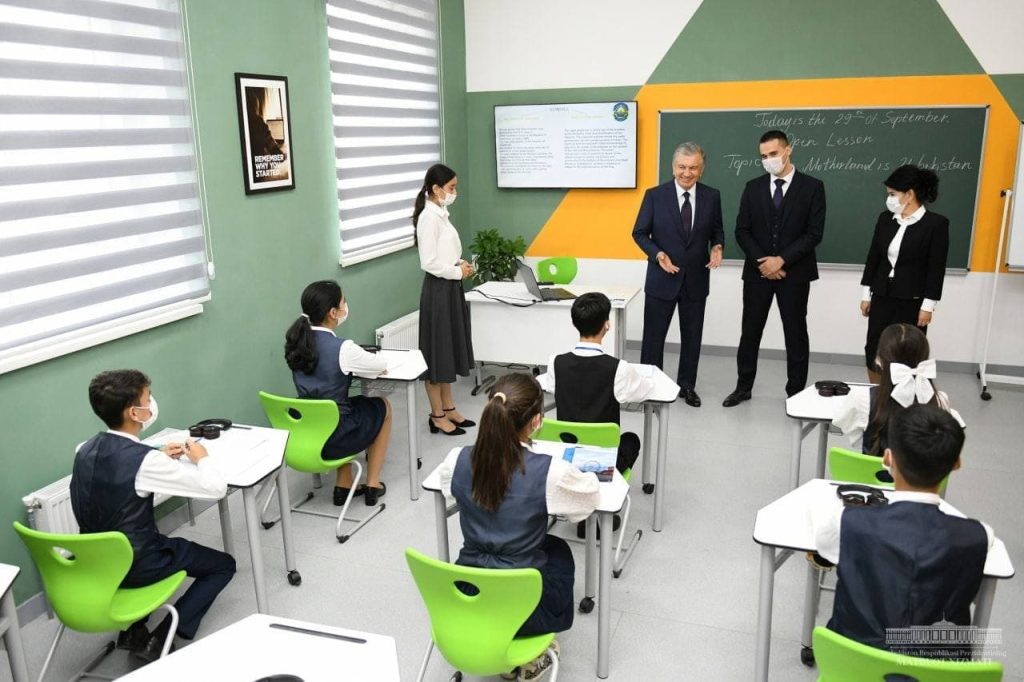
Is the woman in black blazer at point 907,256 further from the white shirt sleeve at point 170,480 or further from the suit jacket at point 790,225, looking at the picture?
the white shirt sleeve at point 170,480

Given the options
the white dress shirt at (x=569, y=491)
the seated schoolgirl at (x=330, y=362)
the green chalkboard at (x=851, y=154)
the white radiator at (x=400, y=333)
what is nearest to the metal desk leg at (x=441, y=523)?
the white dress shirt at (x=569, y=491)

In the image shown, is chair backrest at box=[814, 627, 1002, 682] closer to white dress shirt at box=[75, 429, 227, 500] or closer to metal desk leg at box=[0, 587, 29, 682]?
white dress shirt at box=[75, 429, 227, 500]

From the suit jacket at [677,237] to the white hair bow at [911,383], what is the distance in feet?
9.04

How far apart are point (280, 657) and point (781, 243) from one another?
4462 millimetres

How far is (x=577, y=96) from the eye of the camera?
6.99 m

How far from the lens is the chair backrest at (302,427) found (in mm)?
3801

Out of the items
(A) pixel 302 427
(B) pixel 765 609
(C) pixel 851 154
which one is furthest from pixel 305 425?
(C) pixel 851 154

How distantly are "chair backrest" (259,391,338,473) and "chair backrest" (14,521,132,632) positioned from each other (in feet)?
4.04

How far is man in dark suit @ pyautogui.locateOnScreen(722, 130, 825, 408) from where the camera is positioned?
5352 mm

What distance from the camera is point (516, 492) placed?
98.3 inches

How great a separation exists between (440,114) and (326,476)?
3.52 m

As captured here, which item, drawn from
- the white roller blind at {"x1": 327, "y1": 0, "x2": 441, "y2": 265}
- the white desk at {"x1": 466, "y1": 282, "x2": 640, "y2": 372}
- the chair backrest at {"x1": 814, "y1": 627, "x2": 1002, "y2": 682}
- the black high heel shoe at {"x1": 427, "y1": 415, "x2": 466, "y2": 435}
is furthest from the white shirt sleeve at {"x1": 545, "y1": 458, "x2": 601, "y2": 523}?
the white roller blind at {"x1": 327, "y1": 0, "x2": 441, "y2": 265}

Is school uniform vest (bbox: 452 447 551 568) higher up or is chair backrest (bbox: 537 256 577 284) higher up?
chair backrest (bbox: 537 256 577 284)

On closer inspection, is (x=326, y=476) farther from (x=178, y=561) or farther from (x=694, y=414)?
(x=694, y=414)
